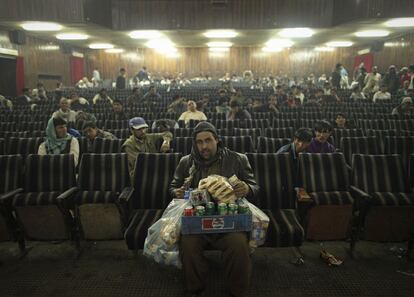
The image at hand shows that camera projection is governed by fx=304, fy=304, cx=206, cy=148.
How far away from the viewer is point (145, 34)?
15758 mm

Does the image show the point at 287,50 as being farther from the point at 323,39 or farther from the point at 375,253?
the point at 375,253

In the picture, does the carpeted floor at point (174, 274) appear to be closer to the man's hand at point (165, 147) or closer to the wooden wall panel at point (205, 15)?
the man's hand at point (165, 147)

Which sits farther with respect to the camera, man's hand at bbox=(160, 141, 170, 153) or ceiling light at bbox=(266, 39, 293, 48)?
ceiling light at bbox=(266, 39, 293, 48)

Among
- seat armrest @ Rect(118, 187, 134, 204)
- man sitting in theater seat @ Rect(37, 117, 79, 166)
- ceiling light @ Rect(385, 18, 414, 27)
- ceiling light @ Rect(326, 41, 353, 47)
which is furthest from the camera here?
ceiling light @ Rect(326, 41, 353, 47)

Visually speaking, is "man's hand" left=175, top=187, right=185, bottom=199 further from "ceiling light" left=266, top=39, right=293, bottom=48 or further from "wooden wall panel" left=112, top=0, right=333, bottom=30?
"ceiling light" left=266, top=39, right=293, bottom=48

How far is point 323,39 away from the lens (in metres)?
17.7

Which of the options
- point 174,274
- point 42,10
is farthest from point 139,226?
point 42,10

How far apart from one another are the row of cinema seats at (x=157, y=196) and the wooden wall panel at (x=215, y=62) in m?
19.8

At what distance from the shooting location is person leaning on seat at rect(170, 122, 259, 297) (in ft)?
6.79

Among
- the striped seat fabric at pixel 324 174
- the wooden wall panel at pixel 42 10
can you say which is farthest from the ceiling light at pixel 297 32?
the striped seat fabric at pixel 324 174

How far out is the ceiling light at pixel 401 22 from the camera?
1170 centimetres

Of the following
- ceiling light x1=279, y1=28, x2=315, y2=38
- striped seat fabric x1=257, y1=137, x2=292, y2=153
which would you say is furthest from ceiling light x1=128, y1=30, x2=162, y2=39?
striped seat fabric x1=257, y1=137, x2=292, y2=153

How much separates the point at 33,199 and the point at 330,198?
107 inches

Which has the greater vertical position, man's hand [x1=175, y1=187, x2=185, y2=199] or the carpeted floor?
man's hand [x1=175, y1=187, x2=185, y2=199]
